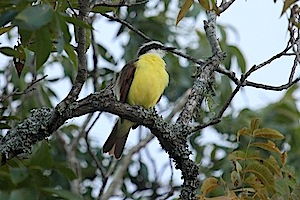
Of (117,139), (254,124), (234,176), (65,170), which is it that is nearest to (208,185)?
(234,176)

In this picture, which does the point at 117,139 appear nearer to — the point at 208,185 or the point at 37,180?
the point at 208,185

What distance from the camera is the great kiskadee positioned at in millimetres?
3896

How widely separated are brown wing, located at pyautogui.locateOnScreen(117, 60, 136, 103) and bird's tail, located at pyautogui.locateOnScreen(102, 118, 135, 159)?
146 millimetres

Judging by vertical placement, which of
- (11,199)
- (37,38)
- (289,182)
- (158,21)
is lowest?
(11,199)

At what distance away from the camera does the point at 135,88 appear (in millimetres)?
3967

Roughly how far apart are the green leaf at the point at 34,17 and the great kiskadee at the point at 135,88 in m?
2.27

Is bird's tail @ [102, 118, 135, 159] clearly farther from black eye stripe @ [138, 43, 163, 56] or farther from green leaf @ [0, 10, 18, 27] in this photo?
green leaf @ [0, 10, 18, 27]

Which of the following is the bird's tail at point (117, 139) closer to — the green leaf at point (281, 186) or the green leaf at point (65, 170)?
the green leaf at point (281, 186)

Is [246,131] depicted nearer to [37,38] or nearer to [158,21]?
[37,38]

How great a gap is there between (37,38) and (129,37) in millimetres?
3301

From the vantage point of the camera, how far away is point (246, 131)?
2.68 m

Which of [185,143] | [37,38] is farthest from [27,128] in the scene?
[37,38]

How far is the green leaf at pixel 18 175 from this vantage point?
1.57 metres

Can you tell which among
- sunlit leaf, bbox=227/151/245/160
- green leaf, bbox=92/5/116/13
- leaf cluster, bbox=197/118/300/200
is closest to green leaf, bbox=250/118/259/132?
leaf cluster, bbox=197/118/300/200
